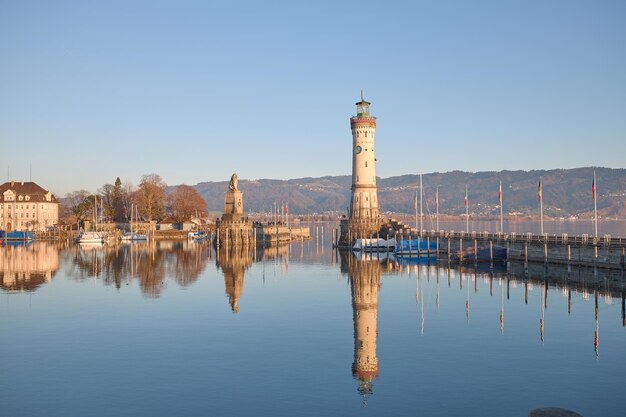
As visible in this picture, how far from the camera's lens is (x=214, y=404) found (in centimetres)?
2464

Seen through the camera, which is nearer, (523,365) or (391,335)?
(523,365)

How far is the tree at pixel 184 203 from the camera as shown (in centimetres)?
17875

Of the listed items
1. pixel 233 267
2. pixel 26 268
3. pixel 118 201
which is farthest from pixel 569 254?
pixel 118 201

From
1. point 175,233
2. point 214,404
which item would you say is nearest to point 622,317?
point 214,404

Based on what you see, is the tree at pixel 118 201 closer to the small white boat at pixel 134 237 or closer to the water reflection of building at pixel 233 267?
the small white boat at pixel 134 237

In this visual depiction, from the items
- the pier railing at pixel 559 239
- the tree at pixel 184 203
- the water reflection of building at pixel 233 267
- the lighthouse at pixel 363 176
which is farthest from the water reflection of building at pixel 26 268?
the tree at pixel 184 203

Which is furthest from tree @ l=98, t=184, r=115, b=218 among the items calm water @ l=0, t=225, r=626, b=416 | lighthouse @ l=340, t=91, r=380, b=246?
calm water @ l=0, t=225, r=626, b=416

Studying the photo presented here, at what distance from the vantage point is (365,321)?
42125 mm

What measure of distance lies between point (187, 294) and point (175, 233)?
115 metres

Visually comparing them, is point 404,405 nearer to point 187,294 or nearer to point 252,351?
point 252,351

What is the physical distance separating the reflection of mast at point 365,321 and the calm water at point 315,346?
137 millimetres

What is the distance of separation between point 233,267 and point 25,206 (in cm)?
11106

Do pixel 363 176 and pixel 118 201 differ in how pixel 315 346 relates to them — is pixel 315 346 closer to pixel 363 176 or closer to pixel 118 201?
pixel 363 176

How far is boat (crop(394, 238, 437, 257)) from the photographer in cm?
9269
